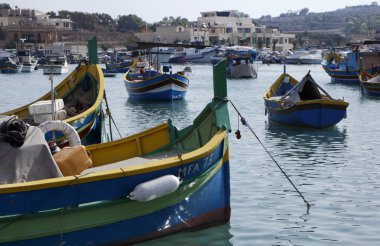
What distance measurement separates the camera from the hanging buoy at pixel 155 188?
9734mm

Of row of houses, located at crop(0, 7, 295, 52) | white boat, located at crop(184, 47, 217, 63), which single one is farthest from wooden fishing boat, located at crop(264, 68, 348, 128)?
row of houses, located at crop(0, 7, 295, 52)

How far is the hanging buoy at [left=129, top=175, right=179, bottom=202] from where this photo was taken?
9.73m

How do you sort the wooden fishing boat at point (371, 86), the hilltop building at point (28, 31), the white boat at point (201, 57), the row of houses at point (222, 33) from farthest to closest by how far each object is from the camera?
the row of houses at point (222, 33) < the hilltop building at point (28, 31) < the white boat at point (201, 57) < the wooden fishing boat at point (371, 86)

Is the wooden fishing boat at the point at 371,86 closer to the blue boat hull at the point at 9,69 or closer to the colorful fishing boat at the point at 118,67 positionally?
the colorful fishing boat at the point at 118,67

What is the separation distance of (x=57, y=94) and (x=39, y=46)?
12896 centimetres

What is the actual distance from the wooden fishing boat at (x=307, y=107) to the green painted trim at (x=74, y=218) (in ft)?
47.6

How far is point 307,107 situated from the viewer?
24250 mm

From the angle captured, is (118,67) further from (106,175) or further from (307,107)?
(106,175)

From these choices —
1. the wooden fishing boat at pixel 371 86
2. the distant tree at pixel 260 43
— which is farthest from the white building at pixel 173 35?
the wooden fishing boat at pixel 371 86

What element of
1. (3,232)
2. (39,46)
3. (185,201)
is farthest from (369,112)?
(39,46)

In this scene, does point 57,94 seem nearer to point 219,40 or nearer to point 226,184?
point 226,184

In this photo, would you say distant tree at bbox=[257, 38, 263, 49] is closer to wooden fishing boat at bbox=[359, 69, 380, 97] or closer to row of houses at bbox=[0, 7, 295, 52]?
row of houses at bbox=[0, 7, 295, 52]

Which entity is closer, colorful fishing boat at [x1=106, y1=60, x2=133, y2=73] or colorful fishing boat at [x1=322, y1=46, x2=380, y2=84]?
colorful fishing boat at [x1=322, y1=46, x2=380, y2=84]

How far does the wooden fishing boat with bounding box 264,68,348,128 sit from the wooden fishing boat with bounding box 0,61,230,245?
12.6 m
